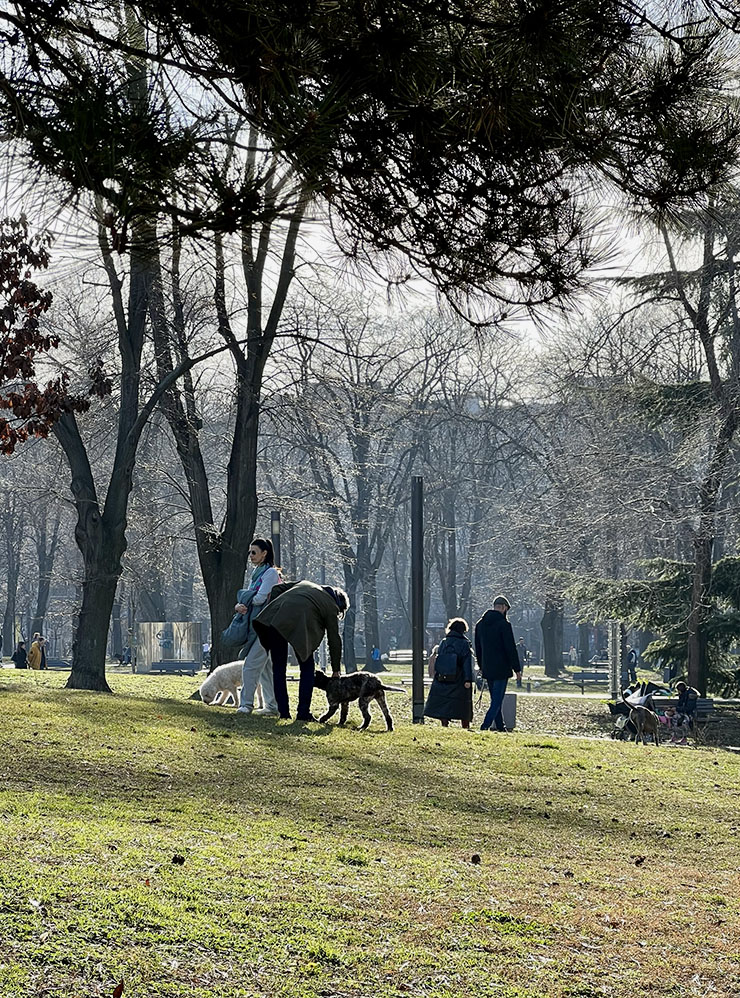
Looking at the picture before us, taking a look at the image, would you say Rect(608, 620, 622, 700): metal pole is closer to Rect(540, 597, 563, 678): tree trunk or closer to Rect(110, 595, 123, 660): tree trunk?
Rect(540, 597, 563, 678): tree trunk

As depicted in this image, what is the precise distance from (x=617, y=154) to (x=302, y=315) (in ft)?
43.6

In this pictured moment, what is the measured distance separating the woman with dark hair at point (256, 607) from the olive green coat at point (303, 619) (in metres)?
0.37

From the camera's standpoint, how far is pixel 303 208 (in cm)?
568

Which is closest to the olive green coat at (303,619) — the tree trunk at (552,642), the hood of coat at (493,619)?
the hood of coat at (493,619)

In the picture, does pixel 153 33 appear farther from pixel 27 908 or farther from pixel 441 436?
pixel 441 436

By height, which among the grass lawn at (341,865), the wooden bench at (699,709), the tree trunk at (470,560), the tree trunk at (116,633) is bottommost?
the grass lawn at (341,865)

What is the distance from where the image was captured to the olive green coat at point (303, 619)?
37.3 feet

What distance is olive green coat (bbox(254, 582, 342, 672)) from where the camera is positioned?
11383 mm

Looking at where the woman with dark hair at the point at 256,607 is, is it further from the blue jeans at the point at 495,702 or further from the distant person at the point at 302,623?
the blue jeans at the point at 495,702

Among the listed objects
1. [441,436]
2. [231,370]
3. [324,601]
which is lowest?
[324,601]

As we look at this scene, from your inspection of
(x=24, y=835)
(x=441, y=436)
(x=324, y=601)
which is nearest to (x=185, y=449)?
(x=324, y=601)

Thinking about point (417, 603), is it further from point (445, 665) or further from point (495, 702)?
point (495, 702)

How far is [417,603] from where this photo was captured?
1623cm

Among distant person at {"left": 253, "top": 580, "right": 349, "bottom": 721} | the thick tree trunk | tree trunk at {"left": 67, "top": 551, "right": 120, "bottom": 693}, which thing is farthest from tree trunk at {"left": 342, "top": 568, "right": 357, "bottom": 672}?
distant person at {"left": 253, "top": 580, "right": 349, "bottom": 721}
